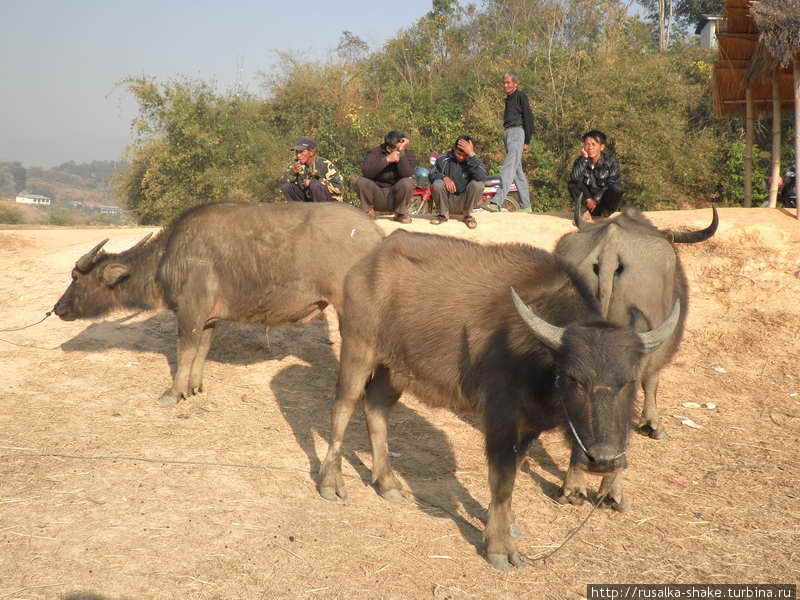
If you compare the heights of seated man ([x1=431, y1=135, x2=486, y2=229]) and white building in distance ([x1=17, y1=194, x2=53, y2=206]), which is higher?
seated man ([x1=431, y1=135, x2=486, y2=229])

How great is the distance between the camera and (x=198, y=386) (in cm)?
752

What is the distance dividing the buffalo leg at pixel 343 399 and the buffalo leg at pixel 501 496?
1226mm

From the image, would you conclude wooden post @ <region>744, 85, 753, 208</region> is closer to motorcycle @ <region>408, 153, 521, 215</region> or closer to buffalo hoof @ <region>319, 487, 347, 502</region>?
motorcycle @ <region>408, 153, 521, 215</region>

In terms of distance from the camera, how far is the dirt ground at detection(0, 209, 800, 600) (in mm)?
4125

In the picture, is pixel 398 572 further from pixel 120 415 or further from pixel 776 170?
pixel 776 170

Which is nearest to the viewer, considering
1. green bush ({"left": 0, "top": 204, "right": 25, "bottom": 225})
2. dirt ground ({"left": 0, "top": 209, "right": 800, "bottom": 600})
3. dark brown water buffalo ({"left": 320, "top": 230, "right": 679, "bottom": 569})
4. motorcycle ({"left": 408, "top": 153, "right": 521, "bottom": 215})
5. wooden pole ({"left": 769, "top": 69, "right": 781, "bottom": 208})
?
dark brown water buffalo ({"left": 320, "top": 230, "right": 679, "bottom": 569})

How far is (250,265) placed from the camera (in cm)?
736

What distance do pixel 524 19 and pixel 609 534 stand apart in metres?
30.5

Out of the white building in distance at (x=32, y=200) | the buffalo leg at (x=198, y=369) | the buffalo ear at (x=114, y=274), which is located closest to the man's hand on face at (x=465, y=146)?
the buffalo leg at (x=198, y=369)

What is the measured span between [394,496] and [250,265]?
10.3 ft

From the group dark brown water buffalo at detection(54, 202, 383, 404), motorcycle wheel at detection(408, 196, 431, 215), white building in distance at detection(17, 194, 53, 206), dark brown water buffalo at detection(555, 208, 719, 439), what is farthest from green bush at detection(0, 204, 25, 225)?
white building in distance at detection(17, 194, 53, 206)

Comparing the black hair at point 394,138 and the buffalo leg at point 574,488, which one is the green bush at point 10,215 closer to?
the black hair at point 394,138

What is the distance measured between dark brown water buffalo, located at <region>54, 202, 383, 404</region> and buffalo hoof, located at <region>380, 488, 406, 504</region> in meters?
2.42

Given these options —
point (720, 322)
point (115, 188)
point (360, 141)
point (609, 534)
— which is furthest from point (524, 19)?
point (609, 534)
